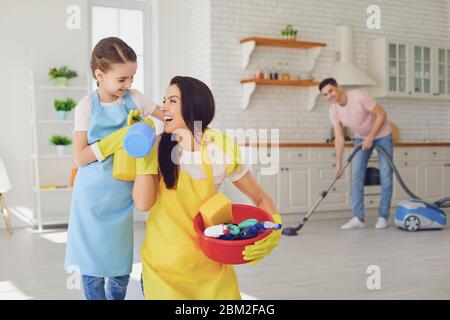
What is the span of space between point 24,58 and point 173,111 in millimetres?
4615

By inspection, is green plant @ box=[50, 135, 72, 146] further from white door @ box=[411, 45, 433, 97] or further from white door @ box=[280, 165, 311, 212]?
white door @ box=[411, 45, 433, 97]

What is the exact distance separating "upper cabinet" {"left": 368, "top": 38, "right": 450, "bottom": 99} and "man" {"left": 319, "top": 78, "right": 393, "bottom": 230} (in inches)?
66.3

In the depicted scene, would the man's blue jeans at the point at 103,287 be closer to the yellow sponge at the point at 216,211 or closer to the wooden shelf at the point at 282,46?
the yellow sponge at the point at 216,211

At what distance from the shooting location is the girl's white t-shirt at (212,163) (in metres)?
1.71

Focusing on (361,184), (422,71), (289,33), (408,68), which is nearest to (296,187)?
(361,184)

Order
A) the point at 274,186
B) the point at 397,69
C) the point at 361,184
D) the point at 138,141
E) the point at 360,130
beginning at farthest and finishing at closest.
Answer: the point at 397,69
the point at 274,186
the point at 361,184
the point at 360,130
the point at 138,141

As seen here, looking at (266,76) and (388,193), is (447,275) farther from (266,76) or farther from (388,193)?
(266,76)

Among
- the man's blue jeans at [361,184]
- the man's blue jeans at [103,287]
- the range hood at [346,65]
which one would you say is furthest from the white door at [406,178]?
the man's blue jeans at [103,287]

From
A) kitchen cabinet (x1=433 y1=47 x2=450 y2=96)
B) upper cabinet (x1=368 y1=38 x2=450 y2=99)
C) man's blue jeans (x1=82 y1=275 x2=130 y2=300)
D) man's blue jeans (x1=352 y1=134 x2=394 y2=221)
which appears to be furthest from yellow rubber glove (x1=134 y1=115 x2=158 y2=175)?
kitchen cabinet (x1=433 y1=47 x2=450 y2=96)

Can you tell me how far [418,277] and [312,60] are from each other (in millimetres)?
3802

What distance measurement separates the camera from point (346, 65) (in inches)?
273

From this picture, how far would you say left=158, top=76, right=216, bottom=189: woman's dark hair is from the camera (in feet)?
5.52

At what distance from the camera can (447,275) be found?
3.53m

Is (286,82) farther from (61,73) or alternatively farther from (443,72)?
(443,72)
